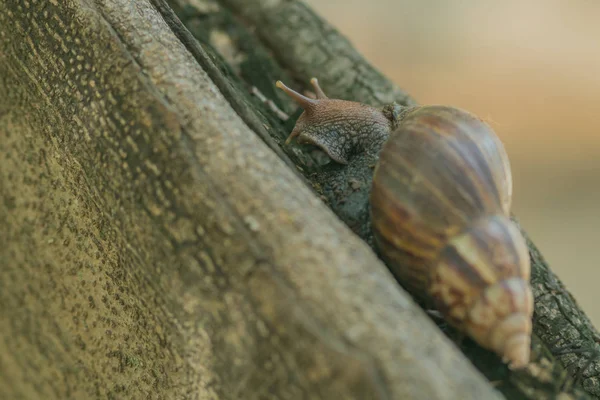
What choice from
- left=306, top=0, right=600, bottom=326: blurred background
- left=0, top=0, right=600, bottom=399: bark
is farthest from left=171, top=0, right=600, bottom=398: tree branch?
left=306, top=0, right=600, bottom=326: blurred background

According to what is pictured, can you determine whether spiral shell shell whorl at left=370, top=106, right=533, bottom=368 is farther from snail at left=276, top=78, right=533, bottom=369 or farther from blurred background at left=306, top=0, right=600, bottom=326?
blurred background at left=306, top=0, right=600, bottom=326

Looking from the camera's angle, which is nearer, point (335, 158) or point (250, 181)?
point (250, 181)

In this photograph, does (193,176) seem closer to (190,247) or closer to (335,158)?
(190,247)

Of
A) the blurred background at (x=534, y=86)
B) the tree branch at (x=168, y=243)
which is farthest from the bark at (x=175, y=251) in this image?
the blurred background at (x=534, y=86)

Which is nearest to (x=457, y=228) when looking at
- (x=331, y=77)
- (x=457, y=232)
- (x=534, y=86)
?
(x=457, y=232)

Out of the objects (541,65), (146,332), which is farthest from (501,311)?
(541,65)

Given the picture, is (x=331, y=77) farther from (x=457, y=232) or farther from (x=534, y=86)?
(x=534, y=86)

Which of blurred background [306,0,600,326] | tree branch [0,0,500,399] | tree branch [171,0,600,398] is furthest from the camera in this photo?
blurred background [306,0,600,326]
